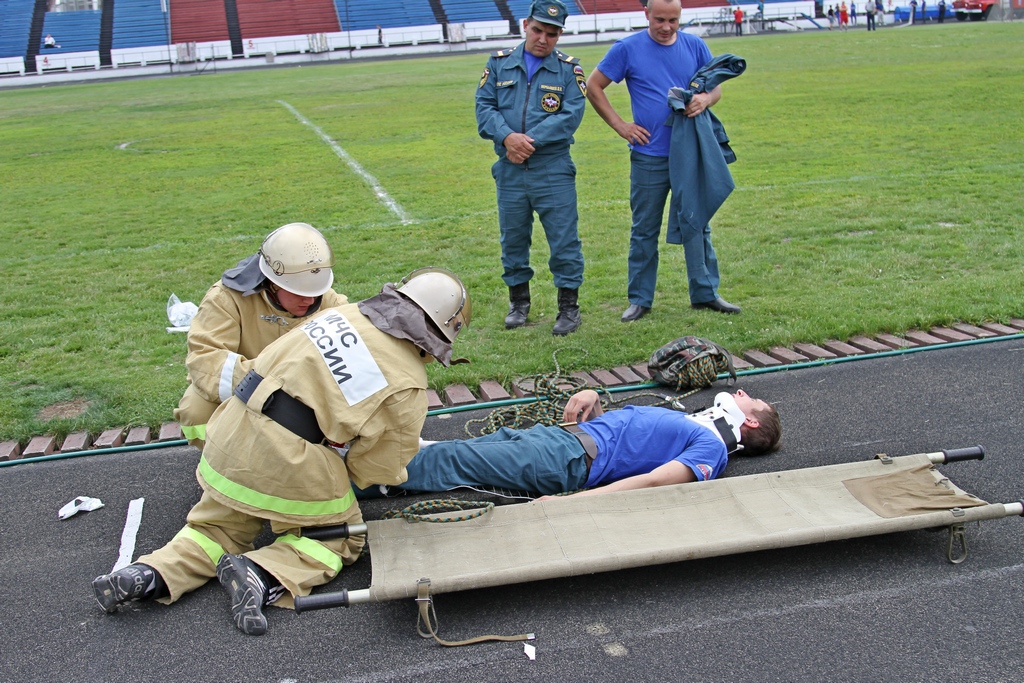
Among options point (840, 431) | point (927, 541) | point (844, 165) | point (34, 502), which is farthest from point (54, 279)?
point (844, 165)

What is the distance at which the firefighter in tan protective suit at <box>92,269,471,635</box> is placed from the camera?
3.36 m

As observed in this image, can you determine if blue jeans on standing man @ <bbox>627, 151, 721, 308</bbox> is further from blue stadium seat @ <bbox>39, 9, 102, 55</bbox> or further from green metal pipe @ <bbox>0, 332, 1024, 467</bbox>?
blue stadium seat @ <bbox>39, 9, 102, 55</bbox>

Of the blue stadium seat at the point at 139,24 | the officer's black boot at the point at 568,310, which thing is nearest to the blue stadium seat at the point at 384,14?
the blue stadium seat at the point at 139,24

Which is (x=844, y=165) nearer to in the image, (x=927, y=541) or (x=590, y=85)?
(x=590, y=85)

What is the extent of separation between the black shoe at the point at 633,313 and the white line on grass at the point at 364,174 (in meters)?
4.32

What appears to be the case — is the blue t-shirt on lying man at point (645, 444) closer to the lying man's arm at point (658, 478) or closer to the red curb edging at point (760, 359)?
the lying man's arm at point (658, 478)

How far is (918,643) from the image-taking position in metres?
3.15

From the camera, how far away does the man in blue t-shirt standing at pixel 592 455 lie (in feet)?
13.8

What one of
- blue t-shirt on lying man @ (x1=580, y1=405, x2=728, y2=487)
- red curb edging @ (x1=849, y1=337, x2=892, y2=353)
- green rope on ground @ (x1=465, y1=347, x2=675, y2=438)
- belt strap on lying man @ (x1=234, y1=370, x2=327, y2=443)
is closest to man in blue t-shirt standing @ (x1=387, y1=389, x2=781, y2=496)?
blue t-shirt on lying man @ (x1=580, y1=405, x2=728, y2=487)

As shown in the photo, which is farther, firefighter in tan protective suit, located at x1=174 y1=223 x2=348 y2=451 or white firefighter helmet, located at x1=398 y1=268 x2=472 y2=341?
firefighter in tan protective suit, located at x1=174 y1=223 x2=348 y2=451

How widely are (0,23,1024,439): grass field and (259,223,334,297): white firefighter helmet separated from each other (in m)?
2.00

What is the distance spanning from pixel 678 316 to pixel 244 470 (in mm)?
4156

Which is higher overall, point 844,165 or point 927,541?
point 844,165

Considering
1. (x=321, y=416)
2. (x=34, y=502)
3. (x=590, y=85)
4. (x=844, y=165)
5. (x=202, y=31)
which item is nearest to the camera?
(x=321, y=416)
